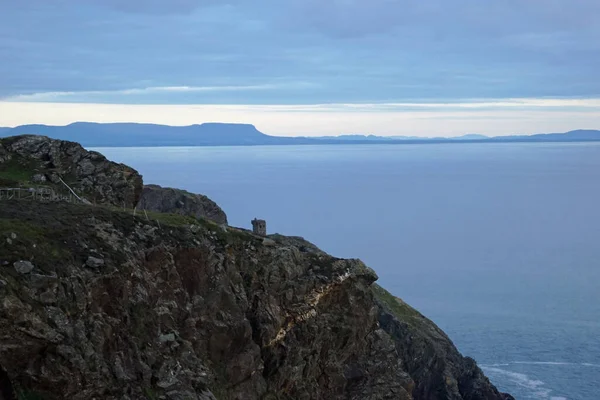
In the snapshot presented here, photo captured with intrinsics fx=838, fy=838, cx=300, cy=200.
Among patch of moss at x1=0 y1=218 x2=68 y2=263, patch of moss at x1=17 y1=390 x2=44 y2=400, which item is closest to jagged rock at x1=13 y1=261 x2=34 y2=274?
patch of moss at x1=0 y1=218 x2=68 y2=263

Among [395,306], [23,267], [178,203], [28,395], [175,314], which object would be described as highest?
[23,267]

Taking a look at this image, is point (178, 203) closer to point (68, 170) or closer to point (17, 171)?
point (68, 170)

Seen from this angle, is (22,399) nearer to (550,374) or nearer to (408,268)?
(550,374)

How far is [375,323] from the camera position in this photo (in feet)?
139

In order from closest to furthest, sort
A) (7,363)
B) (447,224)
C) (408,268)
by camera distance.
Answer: (7,363) < (408,268) < (447,224)

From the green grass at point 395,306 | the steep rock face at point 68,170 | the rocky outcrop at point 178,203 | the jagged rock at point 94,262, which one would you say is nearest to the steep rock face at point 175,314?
the jagged rock at point 94,262

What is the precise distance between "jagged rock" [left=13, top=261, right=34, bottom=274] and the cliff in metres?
0.04

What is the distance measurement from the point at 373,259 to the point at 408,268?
9.86m

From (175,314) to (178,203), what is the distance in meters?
36.1

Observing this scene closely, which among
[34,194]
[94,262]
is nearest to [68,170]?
[34,194]

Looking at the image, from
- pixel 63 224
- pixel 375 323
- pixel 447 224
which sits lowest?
pixel 447 224

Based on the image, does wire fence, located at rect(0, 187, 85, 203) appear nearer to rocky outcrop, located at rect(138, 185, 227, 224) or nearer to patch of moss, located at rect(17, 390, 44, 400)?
patch of moss, located at rect(17, 390, 44, 400)

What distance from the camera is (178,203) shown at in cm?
6850

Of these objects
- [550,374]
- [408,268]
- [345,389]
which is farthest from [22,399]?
[408,268]
